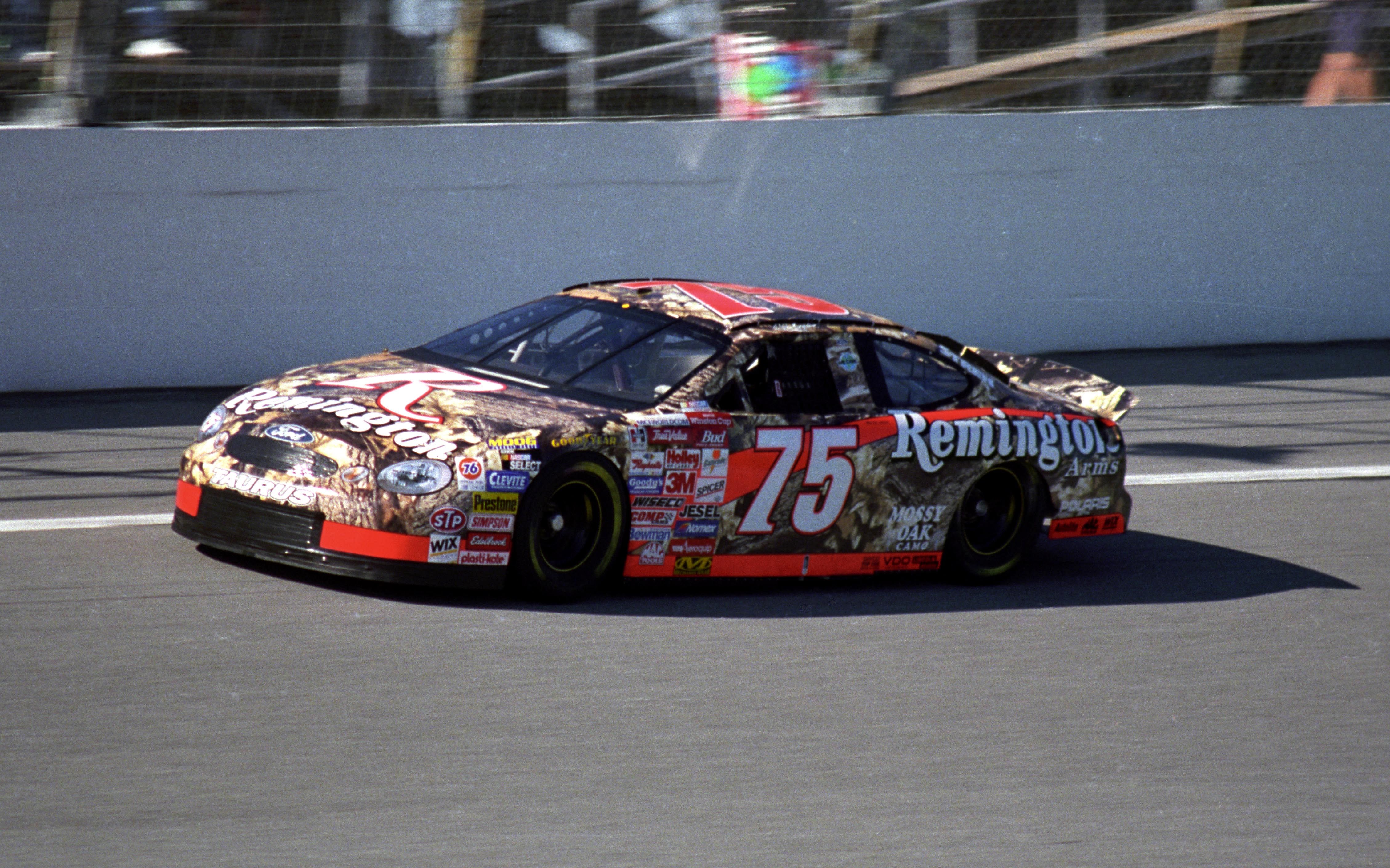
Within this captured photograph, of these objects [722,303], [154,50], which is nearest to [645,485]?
[722,303]

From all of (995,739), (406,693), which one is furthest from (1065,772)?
(406,693)

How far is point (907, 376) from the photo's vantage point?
7277mm

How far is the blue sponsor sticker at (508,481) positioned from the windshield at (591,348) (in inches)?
27.8

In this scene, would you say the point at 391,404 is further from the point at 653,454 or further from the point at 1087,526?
the point at 1087,526

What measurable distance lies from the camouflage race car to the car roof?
0.06ft

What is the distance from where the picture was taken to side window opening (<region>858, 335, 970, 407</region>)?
7.15 m

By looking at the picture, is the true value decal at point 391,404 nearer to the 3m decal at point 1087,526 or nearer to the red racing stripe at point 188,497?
the red racing stripe at point 188,497

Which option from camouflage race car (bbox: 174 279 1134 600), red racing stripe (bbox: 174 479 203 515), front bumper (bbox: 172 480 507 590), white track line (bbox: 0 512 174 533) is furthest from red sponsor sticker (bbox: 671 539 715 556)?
white track line (bbox: 0 512 174 533)

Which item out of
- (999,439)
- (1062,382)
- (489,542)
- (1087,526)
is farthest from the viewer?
(1062,382)

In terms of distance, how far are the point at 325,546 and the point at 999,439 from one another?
3066 mm

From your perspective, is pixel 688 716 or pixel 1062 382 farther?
pixel 1062 382

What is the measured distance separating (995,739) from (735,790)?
105cm

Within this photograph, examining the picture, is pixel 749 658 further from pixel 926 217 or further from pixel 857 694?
pixel 926 217

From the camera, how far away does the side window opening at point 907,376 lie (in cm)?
715
